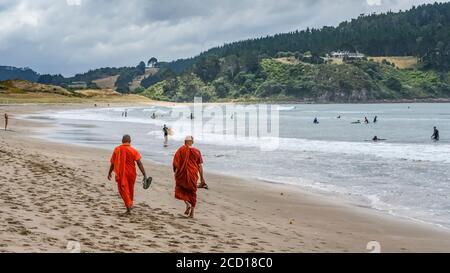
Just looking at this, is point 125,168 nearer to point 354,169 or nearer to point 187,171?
point 187,171

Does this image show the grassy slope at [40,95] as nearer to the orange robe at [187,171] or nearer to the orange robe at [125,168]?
the orange robe at [125,168]

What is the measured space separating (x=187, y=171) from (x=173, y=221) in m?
1.03

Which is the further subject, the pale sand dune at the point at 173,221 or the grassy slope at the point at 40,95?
the grassy slope at the point at 40,95

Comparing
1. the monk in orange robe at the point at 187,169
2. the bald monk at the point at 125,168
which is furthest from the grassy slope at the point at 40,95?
the monk in orange robe at the point at 187,169

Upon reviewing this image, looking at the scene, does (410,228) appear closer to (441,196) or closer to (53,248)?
(441,196)

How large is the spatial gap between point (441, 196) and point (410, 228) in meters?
4.54

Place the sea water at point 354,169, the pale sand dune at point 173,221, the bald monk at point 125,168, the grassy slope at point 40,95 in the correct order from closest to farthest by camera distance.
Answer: the pale sand dune at point 173,221 → the bald monk at point 125,168 → the sea water at point 354,169 → the grassy slope at point 40,95

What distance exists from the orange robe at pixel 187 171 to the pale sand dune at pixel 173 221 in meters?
0.52

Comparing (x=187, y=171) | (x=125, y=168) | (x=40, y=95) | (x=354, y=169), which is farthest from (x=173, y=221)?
(x=40, y=95)

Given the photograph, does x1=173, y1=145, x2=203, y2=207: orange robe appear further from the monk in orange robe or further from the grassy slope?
the grassy slope

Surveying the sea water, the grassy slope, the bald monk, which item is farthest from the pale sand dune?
the grassy slope

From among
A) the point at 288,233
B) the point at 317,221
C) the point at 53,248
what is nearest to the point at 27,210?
the point at 53,248

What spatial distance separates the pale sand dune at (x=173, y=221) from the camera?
786 cm

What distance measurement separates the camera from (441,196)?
583 inches
